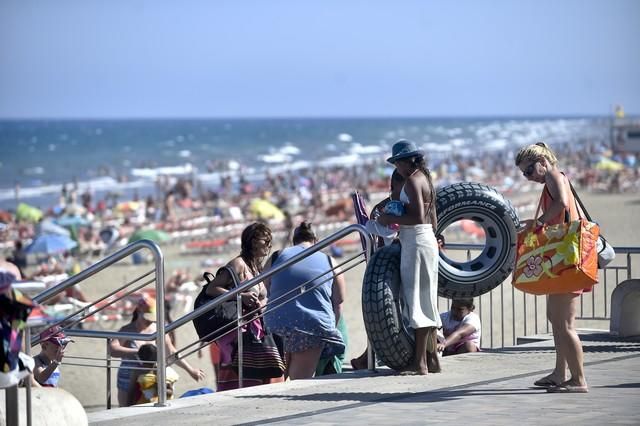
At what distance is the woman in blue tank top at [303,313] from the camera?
27.2ft

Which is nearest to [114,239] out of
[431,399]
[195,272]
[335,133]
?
[195,272]

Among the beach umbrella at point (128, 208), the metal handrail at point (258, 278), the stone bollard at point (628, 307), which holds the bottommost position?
the stone bollard at point (628, 307)

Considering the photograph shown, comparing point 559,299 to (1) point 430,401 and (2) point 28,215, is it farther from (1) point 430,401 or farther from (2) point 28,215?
(2) point 28,215

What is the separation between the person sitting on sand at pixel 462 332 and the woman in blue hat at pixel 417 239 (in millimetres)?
1434

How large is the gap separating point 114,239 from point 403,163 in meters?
23.7

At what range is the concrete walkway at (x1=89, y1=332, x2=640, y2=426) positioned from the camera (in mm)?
6434

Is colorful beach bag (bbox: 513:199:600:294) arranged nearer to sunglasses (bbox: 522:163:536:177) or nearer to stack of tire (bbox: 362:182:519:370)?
sunglasses (bbox: 522:163:536:177)

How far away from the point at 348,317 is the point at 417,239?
10.7 metres

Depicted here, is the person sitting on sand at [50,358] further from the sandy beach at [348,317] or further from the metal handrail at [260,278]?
the metal handrail at [260,278]

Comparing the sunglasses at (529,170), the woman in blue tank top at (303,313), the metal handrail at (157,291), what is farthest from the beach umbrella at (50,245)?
the sunglasses at (529,170)

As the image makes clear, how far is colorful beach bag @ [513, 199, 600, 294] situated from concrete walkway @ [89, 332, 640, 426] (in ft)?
2.13

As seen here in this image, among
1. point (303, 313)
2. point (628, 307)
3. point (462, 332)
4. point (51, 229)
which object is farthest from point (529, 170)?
point (51, 229)

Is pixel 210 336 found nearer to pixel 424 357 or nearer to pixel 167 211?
pixel 424 357

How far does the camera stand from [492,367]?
821 cm
